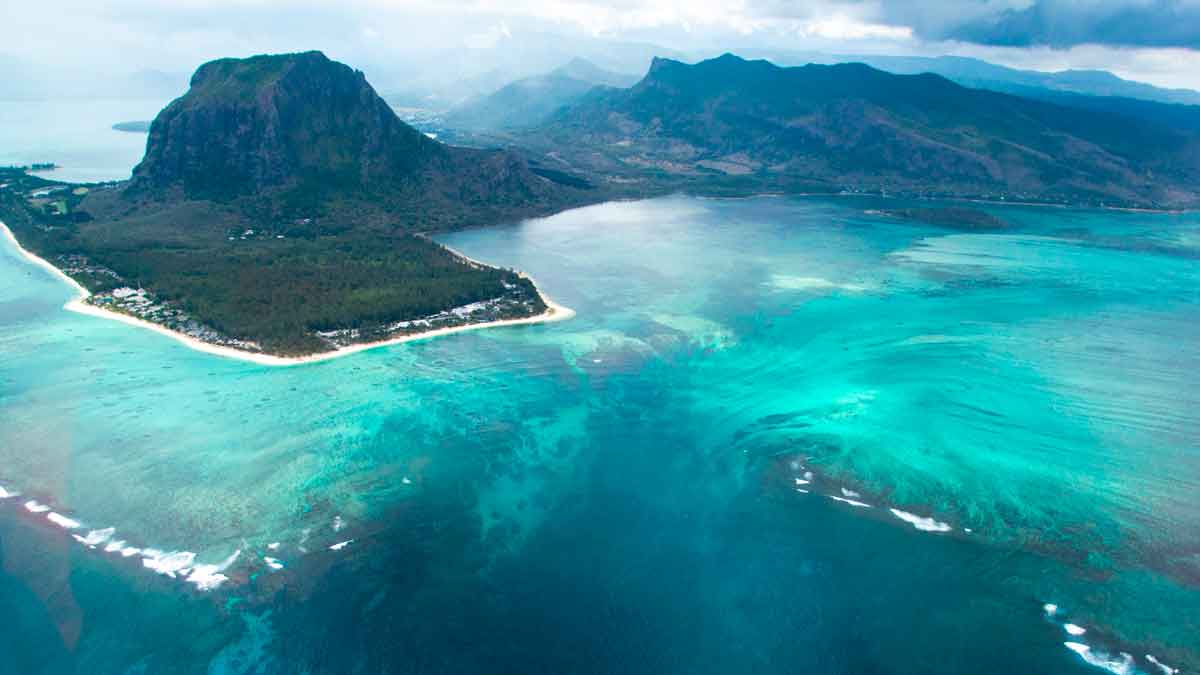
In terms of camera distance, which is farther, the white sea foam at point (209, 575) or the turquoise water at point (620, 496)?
the white sea foam at point (209, 575)

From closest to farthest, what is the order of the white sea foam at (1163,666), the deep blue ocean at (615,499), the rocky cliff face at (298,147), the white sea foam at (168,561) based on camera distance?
1. the white sea foam at (1163,666)
2. the deep blue ocean at (615,499)
3. the white sea foam at (168,561)
4. the rocky cliff face at (298,147)

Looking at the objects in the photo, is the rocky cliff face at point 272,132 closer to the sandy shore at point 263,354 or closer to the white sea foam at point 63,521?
the sandy shore at point 263,354

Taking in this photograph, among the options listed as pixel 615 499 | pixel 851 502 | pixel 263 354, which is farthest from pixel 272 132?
pixel 851 502

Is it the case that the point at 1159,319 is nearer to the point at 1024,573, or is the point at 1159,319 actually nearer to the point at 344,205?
the point at 1024,573

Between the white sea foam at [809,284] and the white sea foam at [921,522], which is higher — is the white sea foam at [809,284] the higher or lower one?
the higher one

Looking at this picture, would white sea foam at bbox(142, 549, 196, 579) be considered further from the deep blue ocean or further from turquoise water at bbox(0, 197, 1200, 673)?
turquoise water at bbox(0, 197, 1200, 673)

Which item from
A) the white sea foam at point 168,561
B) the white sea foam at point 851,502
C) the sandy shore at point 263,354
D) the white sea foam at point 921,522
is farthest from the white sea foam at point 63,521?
the white sea foam at point 921,522

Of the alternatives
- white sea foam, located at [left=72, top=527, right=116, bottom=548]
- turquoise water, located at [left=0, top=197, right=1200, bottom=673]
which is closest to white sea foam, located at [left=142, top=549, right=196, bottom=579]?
turquoise water, located at [left=0, top=197, right=1200, bottom=673]
